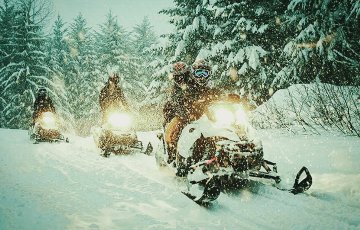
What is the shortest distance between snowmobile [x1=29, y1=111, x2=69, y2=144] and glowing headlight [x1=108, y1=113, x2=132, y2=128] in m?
3.16

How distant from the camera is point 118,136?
9.55m

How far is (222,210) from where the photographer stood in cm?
466

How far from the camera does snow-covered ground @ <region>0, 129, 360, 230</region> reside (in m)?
4.07

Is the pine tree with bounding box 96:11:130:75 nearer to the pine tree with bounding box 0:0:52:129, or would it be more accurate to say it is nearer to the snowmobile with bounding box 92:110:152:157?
the pine tree with bounding box 0:0:52:129

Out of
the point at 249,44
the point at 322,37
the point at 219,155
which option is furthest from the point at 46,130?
the point at 322,37

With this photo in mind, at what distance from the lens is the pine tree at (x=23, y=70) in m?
25.8

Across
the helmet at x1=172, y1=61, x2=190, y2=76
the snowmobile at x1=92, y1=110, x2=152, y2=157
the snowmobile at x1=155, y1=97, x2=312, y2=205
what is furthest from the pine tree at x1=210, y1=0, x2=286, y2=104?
the snowmobile at x1=155, y1=97, x2=312, y2=205

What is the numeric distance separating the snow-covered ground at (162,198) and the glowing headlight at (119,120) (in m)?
2.28

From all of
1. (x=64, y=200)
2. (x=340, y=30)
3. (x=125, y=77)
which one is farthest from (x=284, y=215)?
(x=125, y=77)

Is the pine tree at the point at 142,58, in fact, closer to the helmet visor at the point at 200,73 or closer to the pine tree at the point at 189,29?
the pine tree at the point at 189,29

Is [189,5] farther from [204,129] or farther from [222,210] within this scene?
[222,210]

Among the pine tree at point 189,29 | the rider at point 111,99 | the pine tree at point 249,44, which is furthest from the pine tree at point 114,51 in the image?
the rider at point 111,99

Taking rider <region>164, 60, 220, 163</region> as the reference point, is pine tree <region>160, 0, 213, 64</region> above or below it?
above

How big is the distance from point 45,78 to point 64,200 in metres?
23.7
